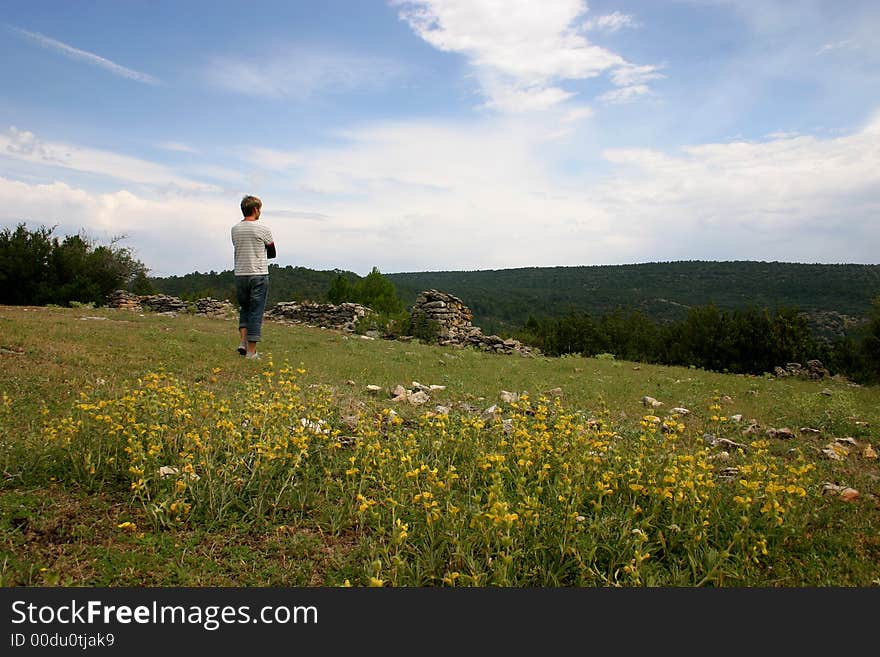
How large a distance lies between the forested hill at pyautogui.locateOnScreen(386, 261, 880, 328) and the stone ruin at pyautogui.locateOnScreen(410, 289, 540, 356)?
1509 inches

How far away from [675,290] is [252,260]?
268 feet

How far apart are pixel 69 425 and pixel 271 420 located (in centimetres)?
133

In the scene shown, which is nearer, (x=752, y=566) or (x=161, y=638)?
(x=161, y=638)

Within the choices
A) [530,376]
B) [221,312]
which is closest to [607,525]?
[530,376]

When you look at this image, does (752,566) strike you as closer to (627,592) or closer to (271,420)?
(627,592)

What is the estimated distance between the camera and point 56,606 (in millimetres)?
2365

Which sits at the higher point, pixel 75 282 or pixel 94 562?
pixel 75 282

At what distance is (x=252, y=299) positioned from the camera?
332 inches

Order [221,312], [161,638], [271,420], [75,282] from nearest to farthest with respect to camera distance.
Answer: [161,638]
[271,420]
[221,312]
[75,282]

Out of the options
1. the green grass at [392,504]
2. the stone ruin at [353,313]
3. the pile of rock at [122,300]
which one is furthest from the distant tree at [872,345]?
the pile of rock at [122,300]

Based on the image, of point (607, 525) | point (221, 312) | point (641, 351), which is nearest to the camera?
point (607, 525)

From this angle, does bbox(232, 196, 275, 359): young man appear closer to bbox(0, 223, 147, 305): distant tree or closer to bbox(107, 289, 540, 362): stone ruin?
bbox(107, 289, 540, 362): stone ruin

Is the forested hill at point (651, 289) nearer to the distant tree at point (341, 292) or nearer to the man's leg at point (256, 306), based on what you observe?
the distant tree at point (341, 292)

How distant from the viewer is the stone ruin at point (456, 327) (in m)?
19.3
